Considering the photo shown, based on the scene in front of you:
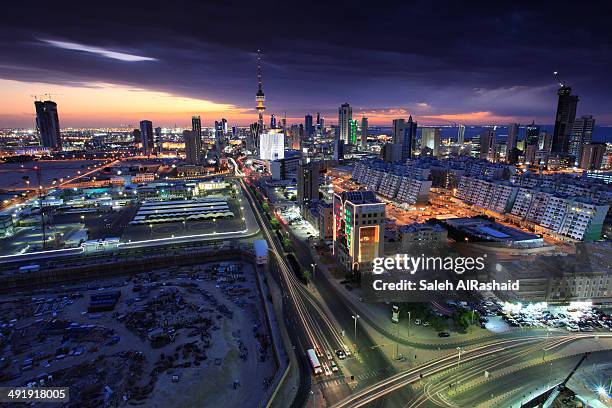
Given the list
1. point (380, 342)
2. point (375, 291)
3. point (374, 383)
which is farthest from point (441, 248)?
point (374, 383)

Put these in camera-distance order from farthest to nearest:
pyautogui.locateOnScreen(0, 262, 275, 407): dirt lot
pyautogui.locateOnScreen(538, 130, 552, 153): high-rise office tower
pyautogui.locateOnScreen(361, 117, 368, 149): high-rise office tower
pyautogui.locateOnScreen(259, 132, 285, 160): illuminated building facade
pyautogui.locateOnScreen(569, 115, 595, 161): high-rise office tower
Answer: pyautogui.locateOnScreen(361, 117, 368, 149): high-rise office tower
pyautogui.locateOnScreen(569, 115, 595, 161): high-rise office tower
pyautogui.locateOnScreen(259, 132, 285, 160): illuminated building facade
pyautogui.locateOnScreen(538, 130, 552, 153): high-rise office tower
pyautogui.locateOnScreen(0, 262, 275, 407): dirt lot

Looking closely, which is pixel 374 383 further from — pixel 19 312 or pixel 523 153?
pixel 523 153

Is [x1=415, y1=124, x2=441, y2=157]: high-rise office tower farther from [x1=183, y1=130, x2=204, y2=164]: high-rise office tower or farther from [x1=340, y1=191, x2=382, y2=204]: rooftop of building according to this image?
[x1=340, y1=191, x2=382, y2=204]: rooftop of building

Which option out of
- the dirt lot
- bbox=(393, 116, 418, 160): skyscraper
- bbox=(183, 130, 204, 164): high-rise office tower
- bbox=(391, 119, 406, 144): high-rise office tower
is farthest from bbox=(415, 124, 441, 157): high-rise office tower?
the dirt lot

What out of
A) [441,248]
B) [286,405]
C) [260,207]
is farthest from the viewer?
[260,207]

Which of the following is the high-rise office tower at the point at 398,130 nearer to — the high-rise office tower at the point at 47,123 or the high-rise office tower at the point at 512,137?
the high-rise office tower at the point at 512,137

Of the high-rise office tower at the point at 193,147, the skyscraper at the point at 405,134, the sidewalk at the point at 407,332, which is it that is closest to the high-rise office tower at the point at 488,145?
the skyscraper at the point at 405,134
